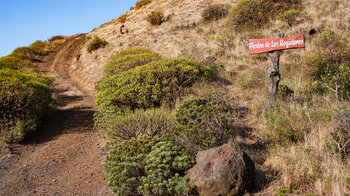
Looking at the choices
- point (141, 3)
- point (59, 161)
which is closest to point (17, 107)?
point (59, 161)

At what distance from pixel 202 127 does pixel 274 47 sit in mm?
2431

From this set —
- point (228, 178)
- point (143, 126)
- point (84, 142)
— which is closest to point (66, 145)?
point (84, 142)

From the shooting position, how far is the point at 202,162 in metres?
3.73

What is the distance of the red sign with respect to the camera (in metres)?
4.94

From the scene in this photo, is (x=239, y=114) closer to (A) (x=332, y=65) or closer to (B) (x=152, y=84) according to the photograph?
(B) (x=152, y=84)

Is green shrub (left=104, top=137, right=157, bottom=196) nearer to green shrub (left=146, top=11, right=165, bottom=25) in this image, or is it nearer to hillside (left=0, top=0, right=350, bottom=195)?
hillside (left=0, top=0, right=350, bottom=195)

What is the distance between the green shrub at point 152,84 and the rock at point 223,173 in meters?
3.76

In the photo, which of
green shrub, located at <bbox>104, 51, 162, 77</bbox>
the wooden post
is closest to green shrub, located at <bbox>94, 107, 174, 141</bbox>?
the wooden post

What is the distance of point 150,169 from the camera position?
393 centimetres

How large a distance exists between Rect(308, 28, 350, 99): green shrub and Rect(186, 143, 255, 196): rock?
11.5 feet

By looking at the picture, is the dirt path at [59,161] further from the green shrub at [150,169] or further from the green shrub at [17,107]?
the green shrub at [150,169]

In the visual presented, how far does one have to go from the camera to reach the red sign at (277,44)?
194 inches

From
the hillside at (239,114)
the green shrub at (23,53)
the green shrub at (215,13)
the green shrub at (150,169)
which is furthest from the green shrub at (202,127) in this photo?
the green shrub at (23,53)

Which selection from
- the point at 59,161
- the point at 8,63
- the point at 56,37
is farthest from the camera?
the point at 56,37
